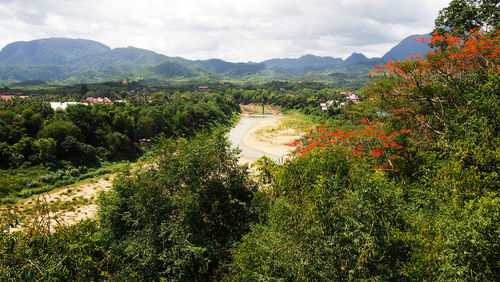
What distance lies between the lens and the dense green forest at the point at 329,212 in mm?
5875

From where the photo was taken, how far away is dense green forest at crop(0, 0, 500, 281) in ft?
19.3

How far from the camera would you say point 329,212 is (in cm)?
691

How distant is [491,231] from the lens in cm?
501

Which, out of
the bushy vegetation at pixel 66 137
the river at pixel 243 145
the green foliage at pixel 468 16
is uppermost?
the green foliage at pixel 468 16


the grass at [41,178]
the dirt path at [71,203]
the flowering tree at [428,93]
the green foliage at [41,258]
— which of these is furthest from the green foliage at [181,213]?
the grass at [41,178]

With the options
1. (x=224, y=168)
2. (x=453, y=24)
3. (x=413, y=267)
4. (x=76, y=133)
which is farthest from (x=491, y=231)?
(x=76, y=133)

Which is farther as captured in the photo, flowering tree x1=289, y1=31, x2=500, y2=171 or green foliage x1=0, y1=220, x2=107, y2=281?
flowering tree x1=289, y1=31, x2=500, y2=171

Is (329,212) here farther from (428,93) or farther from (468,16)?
(468,16)

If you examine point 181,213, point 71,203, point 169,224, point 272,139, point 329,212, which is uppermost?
point 329,212

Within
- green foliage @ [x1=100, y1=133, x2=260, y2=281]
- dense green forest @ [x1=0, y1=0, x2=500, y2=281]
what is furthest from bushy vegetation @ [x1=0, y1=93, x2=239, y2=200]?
dense green forest @ [x1=0, y1=0, x2=500, y2=281]

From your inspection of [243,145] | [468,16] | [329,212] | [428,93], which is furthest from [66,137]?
[468,16]

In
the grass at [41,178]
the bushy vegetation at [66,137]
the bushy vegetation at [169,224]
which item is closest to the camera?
the bushy vegetation at [169,224]

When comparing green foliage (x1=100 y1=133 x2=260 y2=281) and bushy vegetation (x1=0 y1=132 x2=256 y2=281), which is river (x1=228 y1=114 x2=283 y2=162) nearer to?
green foliage (x1=100 y1=133 x2=260 y2=281)

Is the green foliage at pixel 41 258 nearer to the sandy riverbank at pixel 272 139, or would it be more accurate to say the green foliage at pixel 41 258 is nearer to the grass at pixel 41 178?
the grass at pixel 41 178
